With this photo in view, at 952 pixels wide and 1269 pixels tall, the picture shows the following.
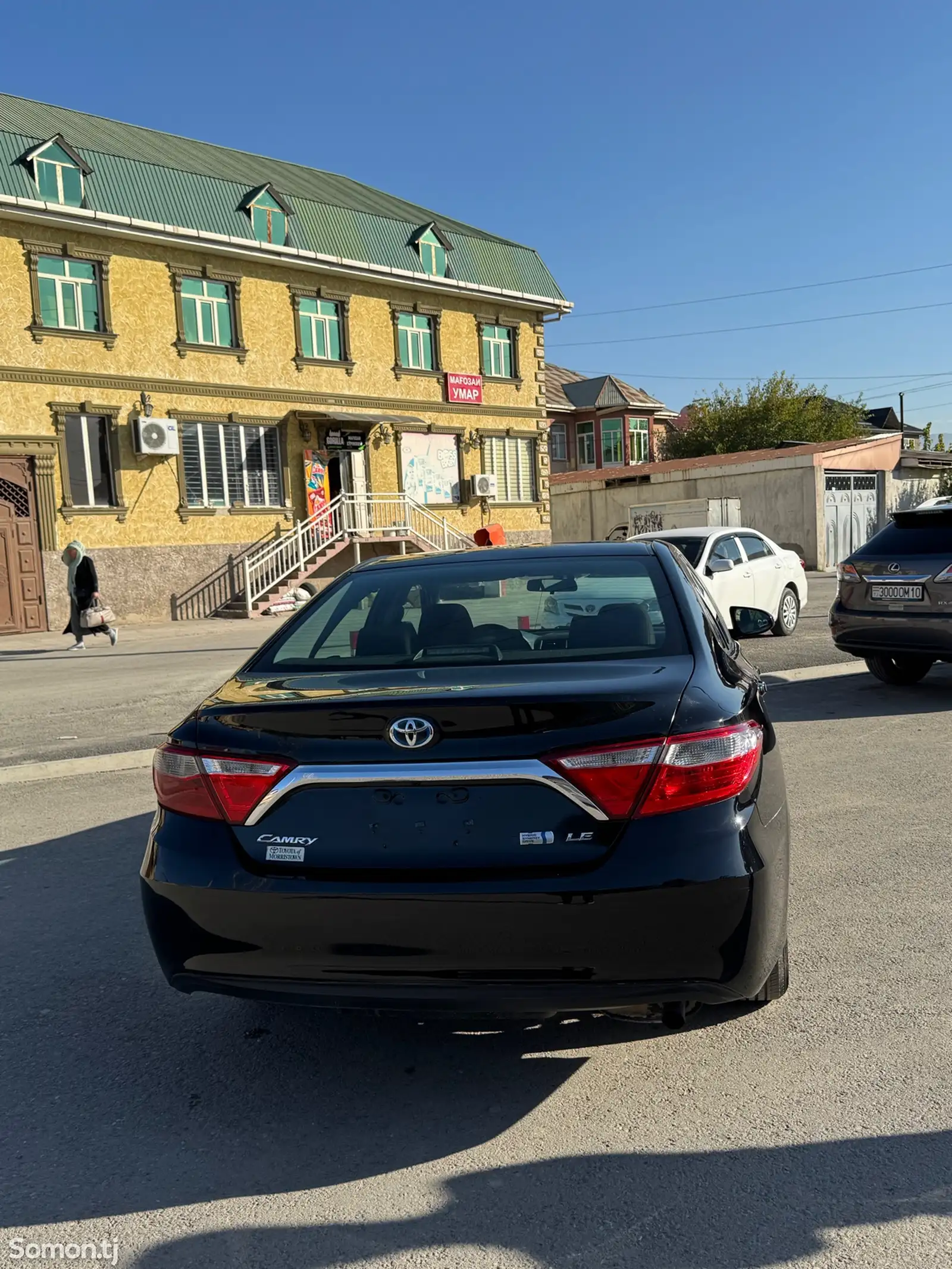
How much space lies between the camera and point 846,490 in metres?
34.4

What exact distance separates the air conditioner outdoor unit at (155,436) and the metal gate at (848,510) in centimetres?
1917

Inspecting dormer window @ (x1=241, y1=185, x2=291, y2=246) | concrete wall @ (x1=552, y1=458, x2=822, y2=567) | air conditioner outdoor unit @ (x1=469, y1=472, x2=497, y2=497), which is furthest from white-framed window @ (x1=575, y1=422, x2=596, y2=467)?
dormer window @ (x1=241, y1=185, x2=291, y2=246)

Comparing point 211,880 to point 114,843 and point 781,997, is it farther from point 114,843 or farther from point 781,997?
point 114,843

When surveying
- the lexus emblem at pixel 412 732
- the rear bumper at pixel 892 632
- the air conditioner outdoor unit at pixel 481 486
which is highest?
the air conditioner outdoor unit at pixel 481 486

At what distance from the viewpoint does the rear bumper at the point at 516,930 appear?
2.71 m

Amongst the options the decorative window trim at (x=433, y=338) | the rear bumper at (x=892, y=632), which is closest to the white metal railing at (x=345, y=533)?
the decorative window trim at (x=433, y=338)

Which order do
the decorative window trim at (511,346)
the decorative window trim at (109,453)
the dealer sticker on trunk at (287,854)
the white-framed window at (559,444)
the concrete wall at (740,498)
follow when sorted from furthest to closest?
the white-framed window at (559,444) < the concrete wall at (740,498) < the decorative window trim at (511,346) < the decorative window trim at (109,453) < the dealer sticker on trunk at (287,854)

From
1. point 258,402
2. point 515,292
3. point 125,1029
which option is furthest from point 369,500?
point 125,1029

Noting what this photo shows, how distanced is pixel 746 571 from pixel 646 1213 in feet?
42.0

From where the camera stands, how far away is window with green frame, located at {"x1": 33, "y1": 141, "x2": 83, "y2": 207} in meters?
22.6

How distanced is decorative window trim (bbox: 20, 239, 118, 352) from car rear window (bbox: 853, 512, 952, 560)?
18467 millimetres

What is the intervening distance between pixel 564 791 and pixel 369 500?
25979 mm

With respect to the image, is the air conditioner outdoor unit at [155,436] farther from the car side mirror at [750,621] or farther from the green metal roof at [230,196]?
the car side mirror at [750,621]

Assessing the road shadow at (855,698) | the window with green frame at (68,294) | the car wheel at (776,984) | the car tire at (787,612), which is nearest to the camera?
the car wheel at (776,984)
